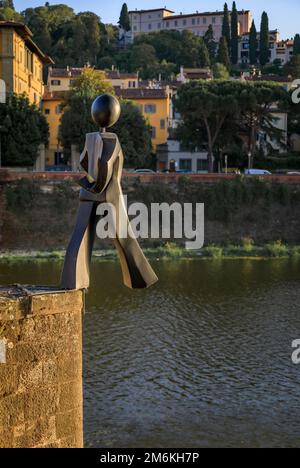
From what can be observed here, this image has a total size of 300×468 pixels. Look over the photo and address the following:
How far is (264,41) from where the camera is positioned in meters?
95.1

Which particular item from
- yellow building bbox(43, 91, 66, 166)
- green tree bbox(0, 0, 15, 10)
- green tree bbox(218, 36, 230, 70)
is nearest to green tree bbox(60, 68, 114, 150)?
yellow building bbox(43, 91, 66, 166)

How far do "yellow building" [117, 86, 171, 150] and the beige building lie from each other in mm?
57169

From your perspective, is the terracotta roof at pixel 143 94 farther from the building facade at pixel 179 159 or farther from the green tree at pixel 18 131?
the green tree at pixel 18 131

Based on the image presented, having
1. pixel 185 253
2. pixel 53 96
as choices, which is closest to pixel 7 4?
pixel 53 96

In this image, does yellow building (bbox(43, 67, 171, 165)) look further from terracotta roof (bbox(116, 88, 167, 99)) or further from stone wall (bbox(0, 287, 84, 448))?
stone wall (bbox(0, 287, 84, 448))

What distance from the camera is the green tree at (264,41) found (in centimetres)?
9481

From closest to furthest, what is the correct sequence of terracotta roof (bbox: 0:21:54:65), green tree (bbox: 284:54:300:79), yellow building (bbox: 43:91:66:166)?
terracotta roof (bbox: 0:21:54:65) < yellow building (bbox: 43:91:66:166) < green tree (bbox: 284:54:300:79)

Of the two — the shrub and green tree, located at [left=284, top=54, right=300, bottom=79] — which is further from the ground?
green tree, located at [left=284, top=54, right=300, bottom=79]

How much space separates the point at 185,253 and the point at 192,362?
17177mm

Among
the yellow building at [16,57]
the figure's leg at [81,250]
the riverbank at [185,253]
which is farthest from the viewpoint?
the yellow building at [16,57]

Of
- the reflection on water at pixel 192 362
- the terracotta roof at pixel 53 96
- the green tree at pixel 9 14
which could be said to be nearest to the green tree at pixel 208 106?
the terracotta roof at pixel 53 96

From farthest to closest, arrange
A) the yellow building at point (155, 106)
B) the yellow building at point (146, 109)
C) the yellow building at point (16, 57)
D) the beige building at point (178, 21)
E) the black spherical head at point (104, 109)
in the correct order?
1. the beige building at point (178, 21)
2. the yellow building at point (155, 106)
3. the yellow building at point (146, 109)
4. the yellow building at point (16, 57)
5. the black spherical head at point (104, 109)

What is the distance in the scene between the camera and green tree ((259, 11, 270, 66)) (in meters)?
94.8

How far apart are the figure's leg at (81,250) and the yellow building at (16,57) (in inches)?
1431
